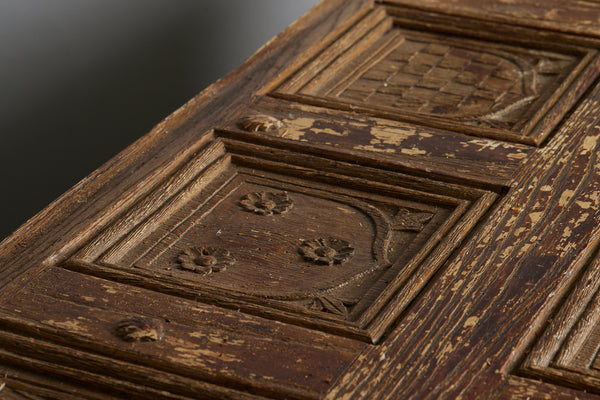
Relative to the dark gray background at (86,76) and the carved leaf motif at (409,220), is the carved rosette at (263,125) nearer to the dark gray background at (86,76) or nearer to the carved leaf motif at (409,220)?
the carved leaf motif at (409,220)

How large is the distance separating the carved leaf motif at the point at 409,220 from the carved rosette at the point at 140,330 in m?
0.40

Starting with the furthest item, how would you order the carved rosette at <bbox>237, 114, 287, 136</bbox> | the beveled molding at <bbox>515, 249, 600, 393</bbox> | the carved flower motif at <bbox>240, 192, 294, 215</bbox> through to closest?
1. the carved rosette at <bbox>237, 114, 287, 136</bbox>
2. the carved flower motif at <bbox>240, 192, 294, 215</bbox>
3. the beveled molding at <bbox>515, 249, 600, 393</bbox>

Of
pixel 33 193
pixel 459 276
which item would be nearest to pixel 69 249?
pixel 459 276

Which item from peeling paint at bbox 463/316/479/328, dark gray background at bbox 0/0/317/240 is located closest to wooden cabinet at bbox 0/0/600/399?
peeling paint at bbox 463/316/479/328

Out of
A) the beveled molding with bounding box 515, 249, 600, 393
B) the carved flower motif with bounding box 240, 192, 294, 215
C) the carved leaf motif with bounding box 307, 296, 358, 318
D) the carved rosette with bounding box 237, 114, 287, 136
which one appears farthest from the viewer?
the carved rosette with bounding box 237, 114, 287, 136

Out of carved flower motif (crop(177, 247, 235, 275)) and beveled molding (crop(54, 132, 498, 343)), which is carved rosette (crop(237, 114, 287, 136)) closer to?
beveled molding (crop(54, 132, 498, 343))

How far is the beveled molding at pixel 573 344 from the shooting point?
3.45ft

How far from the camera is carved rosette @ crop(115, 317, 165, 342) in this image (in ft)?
3.66

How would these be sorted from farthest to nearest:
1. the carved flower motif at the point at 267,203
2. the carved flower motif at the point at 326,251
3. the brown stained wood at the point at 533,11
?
the brown stained wood at the point at 533,11 → the carved flower motif at the point at 267,203 → the carved flower motif at the point at 326,251

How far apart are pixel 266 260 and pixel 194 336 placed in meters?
0.22

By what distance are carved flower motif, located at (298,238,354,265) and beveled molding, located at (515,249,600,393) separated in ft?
0.98

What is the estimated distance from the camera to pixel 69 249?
1291 mm

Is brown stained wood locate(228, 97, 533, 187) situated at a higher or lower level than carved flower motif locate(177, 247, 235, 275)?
higher

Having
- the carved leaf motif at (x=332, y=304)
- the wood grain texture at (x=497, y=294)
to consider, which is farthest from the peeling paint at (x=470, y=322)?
the carved leaf motif at (x=332, y=304)
